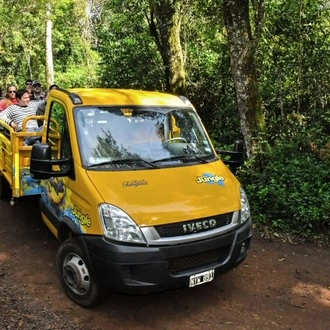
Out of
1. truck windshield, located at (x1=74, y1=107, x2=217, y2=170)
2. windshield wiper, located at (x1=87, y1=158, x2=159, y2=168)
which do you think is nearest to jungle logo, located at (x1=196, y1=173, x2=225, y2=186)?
truck windshield, located at (x1=74, y1=107, x2=217, y2=170)

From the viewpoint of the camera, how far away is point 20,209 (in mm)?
7082

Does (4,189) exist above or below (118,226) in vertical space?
below

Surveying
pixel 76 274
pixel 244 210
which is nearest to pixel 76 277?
pixel 76 274

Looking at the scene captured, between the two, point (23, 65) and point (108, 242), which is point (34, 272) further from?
point (23, 65)

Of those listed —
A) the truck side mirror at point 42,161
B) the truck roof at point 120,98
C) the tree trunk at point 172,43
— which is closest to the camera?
the truck side mirror at point 42,161

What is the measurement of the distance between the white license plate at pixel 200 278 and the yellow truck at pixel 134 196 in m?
0.01

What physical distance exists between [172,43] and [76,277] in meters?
7.48

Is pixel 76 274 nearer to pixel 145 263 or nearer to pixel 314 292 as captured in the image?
pixel 145 263

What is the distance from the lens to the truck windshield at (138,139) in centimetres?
433

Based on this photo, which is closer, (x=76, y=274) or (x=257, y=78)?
(x=76, y=274)

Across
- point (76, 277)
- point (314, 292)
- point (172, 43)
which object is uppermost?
point (172, 43)

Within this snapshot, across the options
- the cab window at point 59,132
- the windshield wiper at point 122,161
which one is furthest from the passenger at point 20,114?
the windshield wiper at point 122,161

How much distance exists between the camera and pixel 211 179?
14.4 feet

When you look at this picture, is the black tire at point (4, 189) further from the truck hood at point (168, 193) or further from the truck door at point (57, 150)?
the truck hood at point (168, 193)
